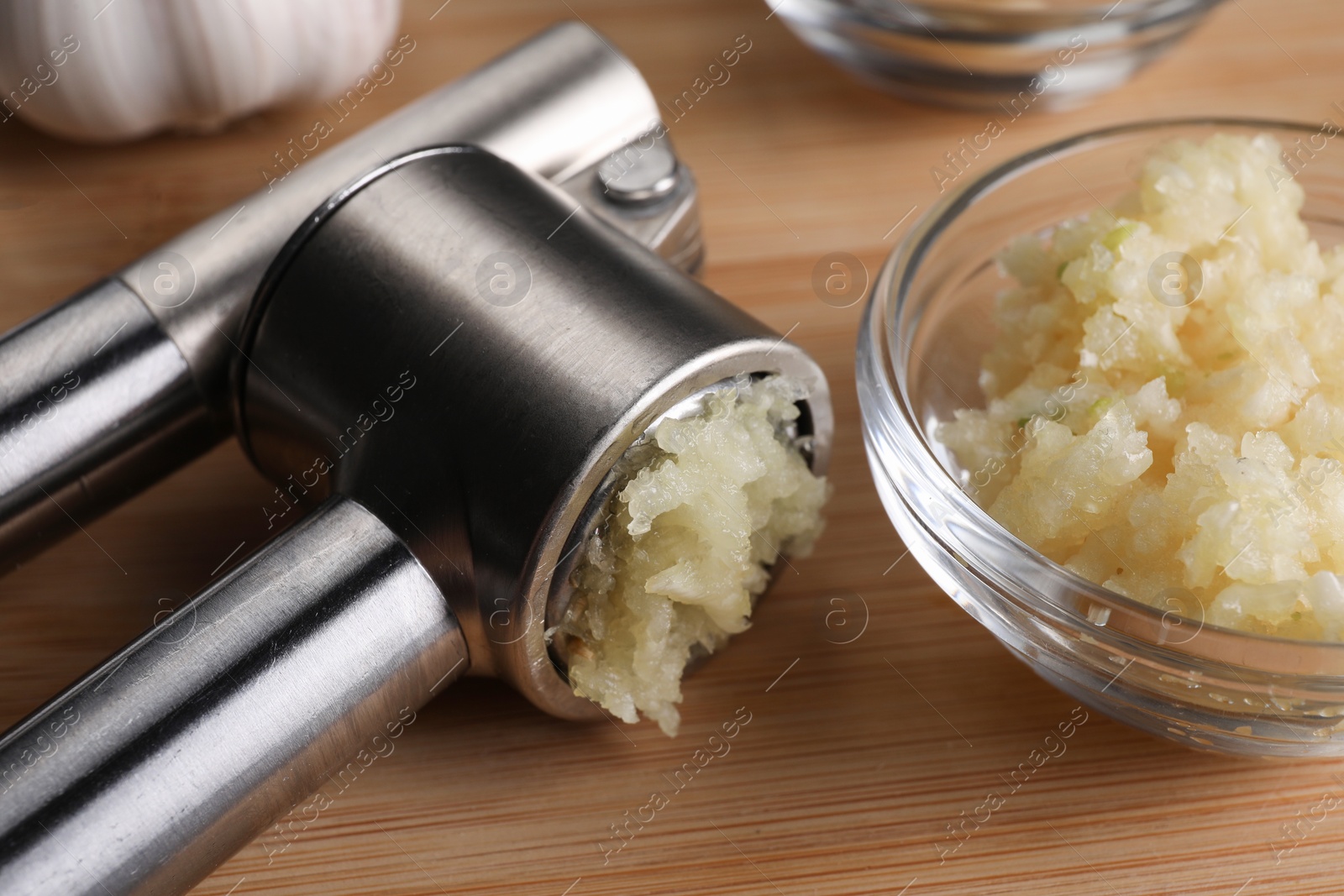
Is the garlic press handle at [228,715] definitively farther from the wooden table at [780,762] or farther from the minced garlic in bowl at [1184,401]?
the minced garlic in bowl at [1184,401]

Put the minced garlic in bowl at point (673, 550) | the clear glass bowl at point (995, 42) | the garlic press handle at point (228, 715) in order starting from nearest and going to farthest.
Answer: the garlic press handle at point (228, 715)
the minced garlic in bowl at point (673, 550)
the clear glass bowl at point (995, 42)

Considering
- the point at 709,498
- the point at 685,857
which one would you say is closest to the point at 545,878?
the point at 685,857

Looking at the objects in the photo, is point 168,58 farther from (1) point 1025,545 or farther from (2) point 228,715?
(1) point 1025,545

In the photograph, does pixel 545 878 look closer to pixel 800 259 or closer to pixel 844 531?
pixel 844 531

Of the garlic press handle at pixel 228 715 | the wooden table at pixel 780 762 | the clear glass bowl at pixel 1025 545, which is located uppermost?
the garlic press handle at pixel 228 715

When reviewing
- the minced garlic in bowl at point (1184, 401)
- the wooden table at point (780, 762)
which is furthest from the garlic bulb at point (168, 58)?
the minced garlic in bowl at point (1184, 401)

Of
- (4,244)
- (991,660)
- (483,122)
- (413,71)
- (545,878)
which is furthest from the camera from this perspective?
(413,71)
